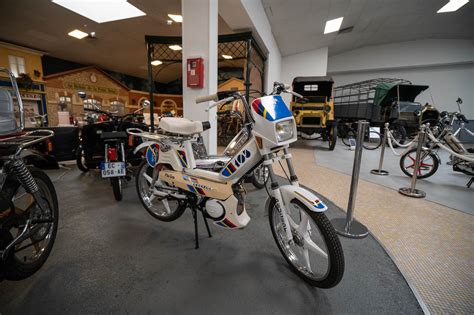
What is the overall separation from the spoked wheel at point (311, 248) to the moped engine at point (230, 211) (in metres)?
0.21

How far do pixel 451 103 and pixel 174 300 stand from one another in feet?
45.4

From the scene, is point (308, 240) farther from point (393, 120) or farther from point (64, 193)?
point (393, 120)

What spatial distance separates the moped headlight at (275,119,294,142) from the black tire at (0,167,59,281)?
1.46 m

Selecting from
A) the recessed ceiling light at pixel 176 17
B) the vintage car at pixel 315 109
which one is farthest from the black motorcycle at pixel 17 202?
the vintage car at pixel 315 109

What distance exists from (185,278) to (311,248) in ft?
2.55

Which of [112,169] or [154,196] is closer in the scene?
[154,196]

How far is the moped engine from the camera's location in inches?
54.5

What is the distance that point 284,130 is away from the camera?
3.94 feet

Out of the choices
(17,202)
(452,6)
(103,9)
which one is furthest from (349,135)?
(17,202)

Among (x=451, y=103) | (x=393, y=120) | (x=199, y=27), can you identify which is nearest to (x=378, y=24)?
(x=393, y=120)

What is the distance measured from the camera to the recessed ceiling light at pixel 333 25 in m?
6.72

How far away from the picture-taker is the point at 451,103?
379 inches

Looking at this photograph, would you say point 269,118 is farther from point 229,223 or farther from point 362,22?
point 362,22

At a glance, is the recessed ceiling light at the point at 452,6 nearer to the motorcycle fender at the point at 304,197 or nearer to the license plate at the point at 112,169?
the motorcycle fender at the point at 304,197
